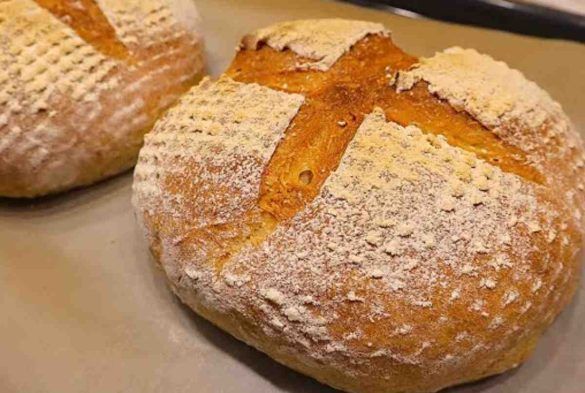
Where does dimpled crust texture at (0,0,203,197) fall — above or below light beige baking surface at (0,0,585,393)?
above

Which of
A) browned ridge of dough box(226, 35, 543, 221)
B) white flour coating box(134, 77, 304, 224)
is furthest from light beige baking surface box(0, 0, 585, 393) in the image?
browned ridge of dough box(226, 35, 543, 221)

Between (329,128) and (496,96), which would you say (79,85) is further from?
(496,96)

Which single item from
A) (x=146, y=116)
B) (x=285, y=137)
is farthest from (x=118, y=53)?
(x=285, y=137)

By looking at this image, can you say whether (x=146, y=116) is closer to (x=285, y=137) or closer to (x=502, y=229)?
(x=285, y=137)

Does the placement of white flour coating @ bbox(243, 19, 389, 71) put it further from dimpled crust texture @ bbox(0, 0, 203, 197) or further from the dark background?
the dark background

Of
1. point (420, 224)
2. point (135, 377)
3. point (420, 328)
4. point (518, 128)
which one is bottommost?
point (135, 377)

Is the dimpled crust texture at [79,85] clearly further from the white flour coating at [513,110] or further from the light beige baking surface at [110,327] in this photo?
the white flour coating at [513,110]
